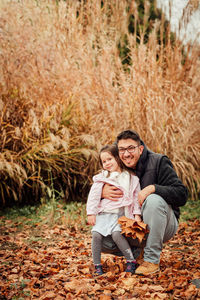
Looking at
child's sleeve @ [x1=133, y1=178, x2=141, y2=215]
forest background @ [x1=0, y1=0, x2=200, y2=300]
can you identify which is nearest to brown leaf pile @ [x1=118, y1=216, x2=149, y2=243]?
child's sleeve @ [x1=133, y1=178, x2=141, y2=215]

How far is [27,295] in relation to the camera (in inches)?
86.8

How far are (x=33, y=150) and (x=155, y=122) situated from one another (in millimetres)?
1677

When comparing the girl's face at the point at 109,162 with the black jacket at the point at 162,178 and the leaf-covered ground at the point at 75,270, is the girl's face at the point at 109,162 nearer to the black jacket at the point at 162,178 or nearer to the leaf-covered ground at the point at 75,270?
the black jacket at the point at 162,178

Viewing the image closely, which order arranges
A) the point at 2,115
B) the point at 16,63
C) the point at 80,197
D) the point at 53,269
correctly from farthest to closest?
the point at 80,197
the point at 16,63
the point at 2,115
the point at 53,269

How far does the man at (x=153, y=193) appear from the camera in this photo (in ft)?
7.81

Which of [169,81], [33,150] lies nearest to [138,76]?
[169,81]

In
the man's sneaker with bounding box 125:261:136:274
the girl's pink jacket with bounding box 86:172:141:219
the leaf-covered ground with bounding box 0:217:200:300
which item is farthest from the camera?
the girl's pink jacket with bounding box 86:172:141:219

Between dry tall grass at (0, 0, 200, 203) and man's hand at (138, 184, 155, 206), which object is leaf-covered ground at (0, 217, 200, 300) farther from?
dry tall grass at (0, 0, 200, 203)

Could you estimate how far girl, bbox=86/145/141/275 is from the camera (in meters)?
2.47

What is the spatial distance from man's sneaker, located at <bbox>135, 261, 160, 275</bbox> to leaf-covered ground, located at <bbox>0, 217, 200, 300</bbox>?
0.12ft

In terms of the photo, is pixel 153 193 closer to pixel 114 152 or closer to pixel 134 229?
pixel 134 229

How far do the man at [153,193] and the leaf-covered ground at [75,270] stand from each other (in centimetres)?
19

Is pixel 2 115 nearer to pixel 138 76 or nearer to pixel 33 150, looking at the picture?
pixel 33 150

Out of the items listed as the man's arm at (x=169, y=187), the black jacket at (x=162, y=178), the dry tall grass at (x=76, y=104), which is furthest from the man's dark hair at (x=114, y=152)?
the dry tall grass at (x=76, y=104)
